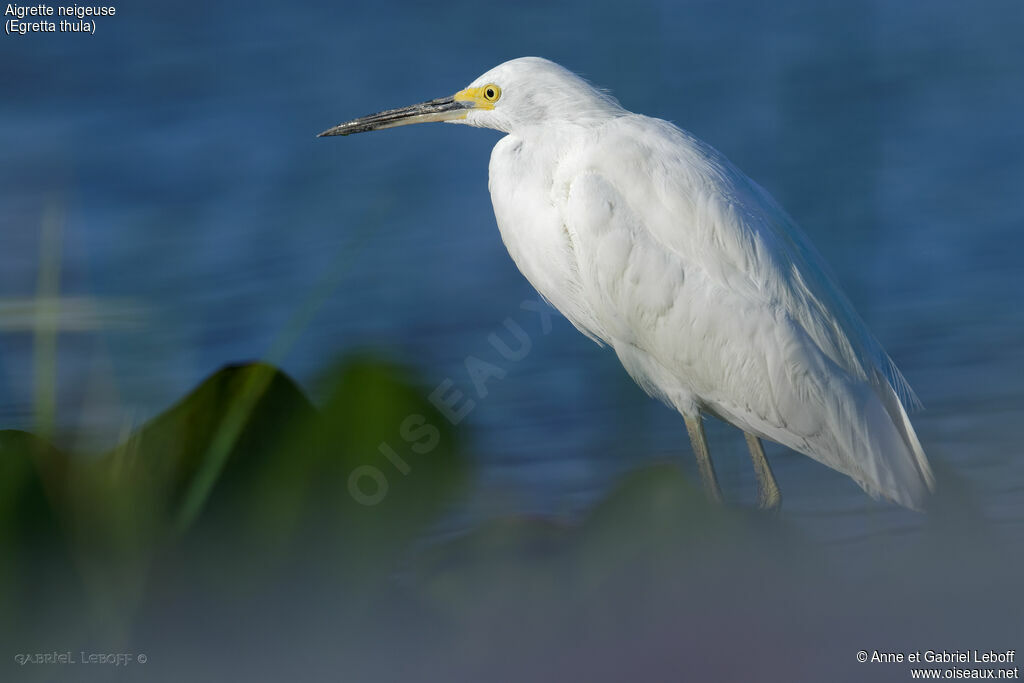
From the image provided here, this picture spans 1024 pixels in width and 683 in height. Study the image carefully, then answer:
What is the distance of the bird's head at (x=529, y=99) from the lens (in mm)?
2412

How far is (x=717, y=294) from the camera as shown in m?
2.22

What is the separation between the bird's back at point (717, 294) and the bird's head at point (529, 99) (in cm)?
10

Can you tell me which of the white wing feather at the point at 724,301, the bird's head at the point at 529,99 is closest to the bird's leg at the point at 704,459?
the white wing feather at the point at 724,301

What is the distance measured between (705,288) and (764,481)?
63 cm

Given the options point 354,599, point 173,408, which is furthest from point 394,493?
point 173,408

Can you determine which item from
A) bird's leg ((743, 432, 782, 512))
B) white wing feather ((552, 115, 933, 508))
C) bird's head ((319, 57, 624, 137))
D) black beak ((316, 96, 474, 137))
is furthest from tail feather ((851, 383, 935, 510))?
black beak ((316, 96, 474, 137))

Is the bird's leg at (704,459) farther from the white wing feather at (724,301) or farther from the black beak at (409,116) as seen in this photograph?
the black beak at (409,116)

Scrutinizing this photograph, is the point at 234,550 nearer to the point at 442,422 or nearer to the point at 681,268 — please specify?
the point at 442,422

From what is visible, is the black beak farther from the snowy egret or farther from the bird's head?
the snowy egret

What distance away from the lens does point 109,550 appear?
2.53m

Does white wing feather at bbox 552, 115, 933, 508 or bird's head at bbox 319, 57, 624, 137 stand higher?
bird's head at bbox 319, 57, 624, 137

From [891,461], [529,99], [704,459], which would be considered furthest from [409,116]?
[891,461]

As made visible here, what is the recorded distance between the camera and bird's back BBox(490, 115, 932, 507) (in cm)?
222

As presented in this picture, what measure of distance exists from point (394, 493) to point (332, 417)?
1.20 ft
